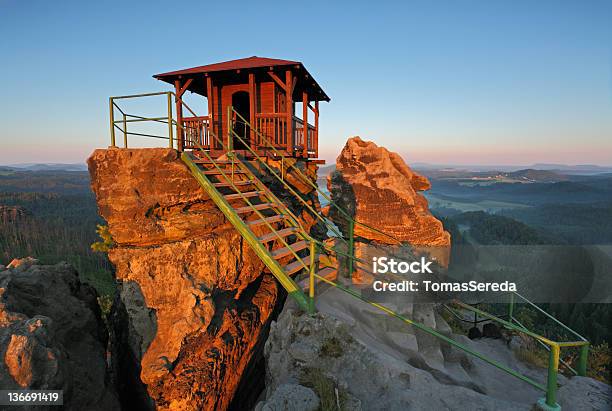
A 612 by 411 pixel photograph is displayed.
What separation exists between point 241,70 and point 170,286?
7.31 m

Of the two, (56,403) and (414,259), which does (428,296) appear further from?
(56,403)

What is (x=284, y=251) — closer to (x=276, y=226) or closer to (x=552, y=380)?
(x=276, y=226)

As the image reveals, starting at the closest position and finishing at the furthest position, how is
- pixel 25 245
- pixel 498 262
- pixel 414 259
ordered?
pixel 414 259
pixel 498 262
pixel 25 245

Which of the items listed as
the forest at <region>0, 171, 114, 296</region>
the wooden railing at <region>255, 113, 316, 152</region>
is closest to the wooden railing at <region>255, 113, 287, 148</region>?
the wooden railing at <region>255, 113, 316, 152</region>

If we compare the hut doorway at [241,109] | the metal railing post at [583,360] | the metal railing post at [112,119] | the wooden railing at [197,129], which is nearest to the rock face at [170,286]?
the metal railing post at [112,119]

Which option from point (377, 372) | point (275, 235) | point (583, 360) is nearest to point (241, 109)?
point (275, 235)

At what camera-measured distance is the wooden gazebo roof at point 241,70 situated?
1008 centimetres

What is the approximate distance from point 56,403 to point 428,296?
7.70 meters

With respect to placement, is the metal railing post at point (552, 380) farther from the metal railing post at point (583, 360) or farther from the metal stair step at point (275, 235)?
the metal stair step at point (275, 235)

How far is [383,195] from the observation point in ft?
46.0

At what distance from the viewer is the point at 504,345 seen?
8.48m

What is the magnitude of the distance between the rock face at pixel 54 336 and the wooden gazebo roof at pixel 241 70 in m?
7.37

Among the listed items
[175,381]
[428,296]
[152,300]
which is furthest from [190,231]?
[428,296]

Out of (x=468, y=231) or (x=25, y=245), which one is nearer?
(x=25, y=245)
